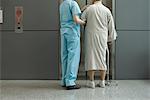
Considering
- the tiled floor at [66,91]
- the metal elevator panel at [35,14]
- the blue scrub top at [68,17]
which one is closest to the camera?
the tiled floor at [66,91]

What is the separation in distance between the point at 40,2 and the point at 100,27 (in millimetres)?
1448

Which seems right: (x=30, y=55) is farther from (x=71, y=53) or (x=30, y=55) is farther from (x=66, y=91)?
(x=66, y=91)

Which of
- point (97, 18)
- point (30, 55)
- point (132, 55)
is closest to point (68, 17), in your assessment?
point (97, 18)

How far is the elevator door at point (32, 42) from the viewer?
5.77 m

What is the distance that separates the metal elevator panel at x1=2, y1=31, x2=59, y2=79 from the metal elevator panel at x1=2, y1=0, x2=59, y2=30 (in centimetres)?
13

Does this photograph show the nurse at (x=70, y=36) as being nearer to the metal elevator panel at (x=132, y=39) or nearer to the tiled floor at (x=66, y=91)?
the tiled floor at (x=66, y=91)

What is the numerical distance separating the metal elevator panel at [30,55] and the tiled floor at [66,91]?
287 mm

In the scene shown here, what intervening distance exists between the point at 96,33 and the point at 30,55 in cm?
154

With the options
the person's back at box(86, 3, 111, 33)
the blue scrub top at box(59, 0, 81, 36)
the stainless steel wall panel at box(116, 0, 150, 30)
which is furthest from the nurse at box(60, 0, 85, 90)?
the stainless steel wall panel at box(116, 0, 150, 30)

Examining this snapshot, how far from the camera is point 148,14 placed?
18.9 feet

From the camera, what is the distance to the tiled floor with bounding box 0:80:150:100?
14.2 feet

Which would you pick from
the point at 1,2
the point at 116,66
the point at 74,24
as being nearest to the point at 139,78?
the point at 116,66

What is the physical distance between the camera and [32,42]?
5.80 metres

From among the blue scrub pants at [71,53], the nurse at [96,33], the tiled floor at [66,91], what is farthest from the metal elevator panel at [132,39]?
the blue scrub pants at [71,53]
